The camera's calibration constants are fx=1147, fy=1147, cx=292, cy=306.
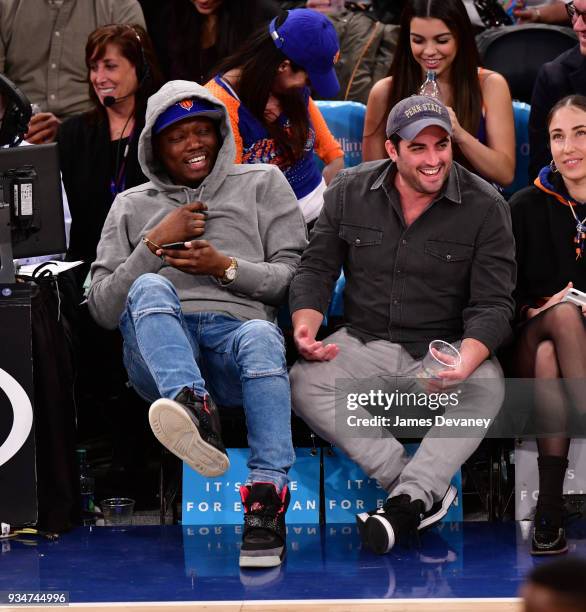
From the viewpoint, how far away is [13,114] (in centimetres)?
422

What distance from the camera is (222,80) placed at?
4453 millimetres

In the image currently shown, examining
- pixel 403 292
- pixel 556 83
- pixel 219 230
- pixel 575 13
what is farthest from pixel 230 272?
pixel 575 13

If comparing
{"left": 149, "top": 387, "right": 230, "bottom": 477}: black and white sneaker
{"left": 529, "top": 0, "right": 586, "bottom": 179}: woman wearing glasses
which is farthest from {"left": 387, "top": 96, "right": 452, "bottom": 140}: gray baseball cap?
{"left": 149, "top": 387, "right": 230, "bottom": 477}: black and white sneaker

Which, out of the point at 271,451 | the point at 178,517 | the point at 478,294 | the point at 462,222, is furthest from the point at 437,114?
the point at 178,517

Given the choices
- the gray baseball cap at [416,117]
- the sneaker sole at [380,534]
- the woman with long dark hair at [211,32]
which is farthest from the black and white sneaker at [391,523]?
the woman with long dark hair at [211,32]

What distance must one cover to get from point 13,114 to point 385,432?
1801mm

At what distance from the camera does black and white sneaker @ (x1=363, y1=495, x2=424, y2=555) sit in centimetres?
344

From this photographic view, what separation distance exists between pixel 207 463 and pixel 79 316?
112 cm

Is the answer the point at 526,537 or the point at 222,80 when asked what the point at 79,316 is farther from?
the point at 526,537

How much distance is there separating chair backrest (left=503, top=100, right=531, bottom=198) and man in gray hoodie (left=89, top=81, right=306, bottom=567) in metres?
1.31

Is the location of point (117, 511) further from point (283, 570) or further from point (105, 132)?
point (105, 132)

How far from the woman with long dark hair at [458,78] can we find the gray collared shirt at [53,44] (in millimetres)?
1406

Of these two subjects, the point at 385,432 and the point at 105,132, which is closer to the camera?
Result: the point at 385,432

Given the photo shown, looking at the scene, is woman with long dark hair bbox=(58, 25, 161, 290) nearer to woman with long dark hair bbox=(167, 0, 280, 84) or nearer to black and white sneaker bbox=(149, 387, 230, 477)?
woman with long dark hair bbox=(167, 0, 280, 84)
